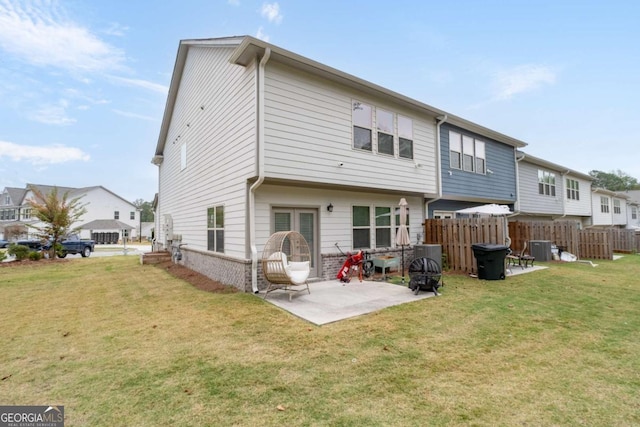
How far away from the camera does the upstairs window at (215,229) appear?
9.07 metres

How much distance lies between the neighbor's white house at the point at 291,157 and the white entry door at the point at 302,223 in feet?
0.10

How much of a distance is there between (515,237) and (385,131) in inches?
377

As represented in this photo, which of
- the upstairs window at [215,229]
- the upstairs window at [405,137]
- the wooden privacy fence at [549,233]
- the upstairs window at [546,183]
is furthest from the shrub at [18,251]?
the upstairs window at [546,183]

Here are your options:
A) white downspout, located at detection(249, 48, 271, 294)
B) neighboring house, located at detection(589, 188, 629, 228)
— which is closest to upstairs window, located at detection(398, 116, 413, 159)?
white downspout, located at detection(249, 48, 271, 294)

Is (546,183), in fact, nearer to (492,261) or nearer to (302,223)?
(492,261)

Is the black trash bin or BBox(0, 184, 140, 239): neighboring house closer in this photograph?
the black trash bin

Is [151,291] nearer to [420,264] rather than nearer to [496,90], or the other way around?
[420,264]

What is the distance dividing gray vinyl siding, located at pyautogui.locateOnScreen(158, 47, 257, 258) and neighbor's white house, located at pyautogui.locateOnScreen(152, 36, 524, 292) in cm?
4

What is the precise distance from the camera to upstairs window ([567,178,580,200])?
69.4 feet

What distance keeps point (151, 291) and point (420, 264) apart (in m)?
7.11

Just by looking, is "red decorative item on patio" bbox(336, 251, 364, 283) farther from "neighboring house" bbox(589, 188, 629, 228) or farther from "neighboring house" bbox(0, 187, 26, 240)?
"neighboring house" bbox(0, 187, 26, 240)

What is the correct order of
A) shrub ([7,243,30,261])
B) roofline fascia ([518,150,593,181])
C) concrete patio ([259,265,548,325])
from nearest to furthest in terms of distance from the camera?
1. concrete patio ([259,265,548,325])
2. shrub ([7,243,30,261])
3. roofline fascia ([518,150,593,181])

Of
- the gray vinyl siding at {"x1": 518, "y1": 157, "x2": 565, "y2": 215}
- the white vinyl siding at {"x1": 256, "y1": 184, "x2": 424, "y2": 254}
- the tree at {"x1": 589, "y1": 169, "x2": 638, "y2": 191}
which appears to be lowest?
the white vinyl siding at {"x1": 256, "y1": 184, "x2": 424, "y2": 254}

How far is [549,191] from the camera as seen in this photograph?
18922 mm
